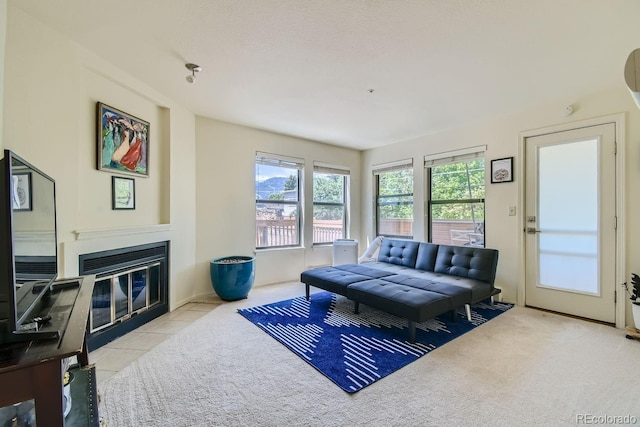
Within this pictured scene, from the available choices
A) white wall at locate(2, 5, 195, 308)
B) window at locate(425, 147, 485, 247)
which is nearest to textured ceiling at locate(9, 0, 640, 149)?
white wall at locate(2, 5, 195, 308)

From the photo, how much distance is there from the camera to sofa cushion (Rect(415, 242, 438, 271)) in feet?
12.1

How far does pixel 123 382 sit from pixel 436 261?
11.0 ft

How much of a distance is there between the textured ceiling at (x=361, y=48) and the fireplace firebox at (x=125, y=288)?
1663 mm

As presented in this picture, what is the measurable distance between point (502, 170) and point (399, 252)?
167 cm

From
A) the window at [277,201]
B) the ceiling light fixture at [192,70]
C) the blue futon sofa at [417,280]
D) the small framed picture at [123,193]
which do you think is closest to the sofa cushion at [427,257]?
the blue futon sofa at [417,280]

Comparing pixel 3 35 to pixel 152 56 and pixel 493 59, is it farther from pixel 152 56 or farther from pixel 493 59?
pixel 493 59

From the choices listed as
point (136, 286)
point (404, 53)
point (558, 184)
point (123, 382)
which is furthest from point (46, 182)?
point (558, 184)

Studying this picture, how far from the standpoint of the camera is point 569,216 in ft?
9.98

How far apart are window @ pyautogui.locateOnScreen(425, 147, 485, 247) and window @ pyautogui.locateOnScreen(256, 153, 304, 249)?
210 cm

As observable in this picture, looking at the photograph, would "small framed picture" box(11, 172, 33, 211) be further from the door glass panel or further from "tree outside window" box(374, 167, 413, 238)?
"tree outside window" box(374, 167, 413, 238)

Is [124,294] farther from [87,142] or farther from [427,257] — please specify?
[427,257]

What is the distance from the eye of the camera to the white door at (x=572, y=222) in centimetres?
282

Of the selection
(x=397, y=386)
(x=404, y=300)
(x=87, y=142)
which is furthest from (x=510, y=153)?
(x=87, y=142)

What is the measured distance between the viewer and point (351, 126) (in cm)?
394
